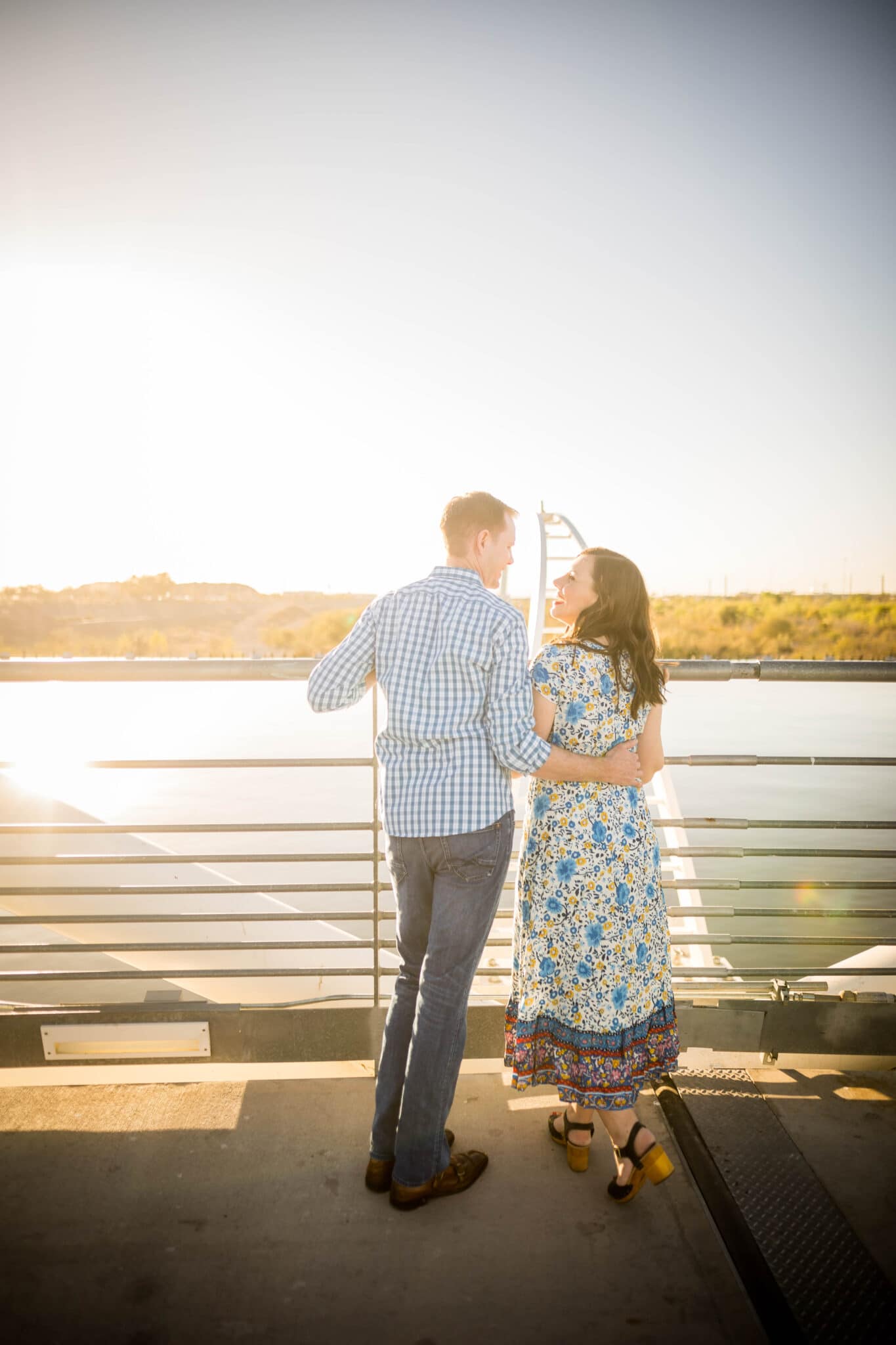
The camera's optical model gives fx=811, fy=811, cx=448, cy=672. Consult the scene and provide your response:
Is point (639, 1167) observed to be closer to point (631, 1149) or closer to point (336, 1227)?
point (631, 1149)

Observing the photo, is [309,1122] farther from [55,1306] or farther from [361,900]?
[361,900]

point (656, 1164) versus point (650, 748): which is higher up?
point (650, 748)

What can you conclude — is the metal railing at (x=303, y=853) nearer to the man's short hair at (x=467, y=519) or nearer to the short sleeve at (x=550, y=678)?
the short sleeve at (x=550, y=678)

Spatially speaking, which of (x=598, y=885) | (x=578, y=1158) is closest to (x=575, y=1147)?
(x=578, y=1158)

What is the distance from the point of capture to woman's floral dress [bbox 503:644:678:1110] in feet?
6.95

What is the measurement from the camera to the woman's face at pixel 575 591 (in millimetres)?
2156

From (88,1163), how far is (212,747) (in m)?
76.5

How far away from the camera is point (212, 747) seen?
75.7 metres

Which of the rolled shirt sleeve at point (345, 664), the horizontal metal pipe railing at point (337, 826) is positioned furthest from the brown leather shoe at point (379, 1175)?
the rolled shirt sleeve at point (345, 664)

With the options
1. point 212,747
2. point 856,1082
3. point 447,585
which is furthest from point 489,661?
point 212,747

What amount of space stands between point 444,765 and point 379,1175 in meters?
1.15

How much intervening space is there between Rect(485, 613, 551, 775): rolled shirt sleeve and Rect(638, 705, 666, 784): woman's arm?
343mm

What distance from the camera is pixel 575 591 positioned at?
216cm

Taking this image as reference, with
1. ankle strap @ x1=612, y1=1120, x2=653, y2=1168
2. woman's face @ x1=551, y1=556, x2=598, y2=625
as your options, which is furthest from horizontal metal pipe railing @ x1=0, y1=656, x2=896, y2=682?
ankle strap @ x1=612, y1=1120, x2=653, y2=1168
